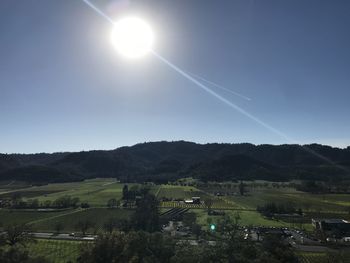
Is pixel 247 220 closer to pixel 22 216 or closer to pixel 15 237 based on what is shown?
pixel 15 237

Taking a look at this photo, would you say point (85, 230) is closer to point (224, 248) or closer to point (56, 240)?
point (56, 240)

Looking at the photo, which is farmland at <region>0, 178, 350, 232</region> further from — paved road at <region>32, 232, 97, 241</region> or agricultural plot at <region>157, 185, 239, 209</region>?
paved road at <region>32, 232, 97, 241</region>

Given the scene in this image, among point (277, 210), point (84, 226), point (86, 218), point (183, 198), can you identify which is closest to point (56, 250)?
point (84, 226)

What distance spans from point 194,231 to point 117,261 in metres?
31.8

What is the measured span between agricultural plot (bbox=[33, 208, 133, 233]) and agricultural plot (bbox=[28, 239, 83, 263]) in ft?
37.2

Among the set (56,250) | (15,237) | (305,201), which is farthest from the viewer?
(305,201)

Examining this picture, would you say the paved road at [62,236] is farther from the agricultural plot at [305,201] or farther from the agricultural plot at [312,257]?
the agricultural plot at [305,201]

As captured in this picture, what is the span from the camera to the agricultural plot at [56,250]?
56.4 metres

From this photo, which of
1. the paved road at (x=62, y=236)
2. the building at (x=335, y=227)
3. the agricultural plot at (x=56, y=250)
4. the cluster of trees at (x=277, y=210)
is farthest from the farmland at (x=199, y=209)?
the agricultural plot at (x=56, y=250)

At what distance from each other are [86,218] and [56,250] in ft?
97.7

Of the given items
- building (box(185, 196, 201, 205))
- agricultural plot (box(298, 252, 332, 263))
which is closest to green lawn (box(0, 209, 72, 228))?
building (box(185, 196, 201, 205))

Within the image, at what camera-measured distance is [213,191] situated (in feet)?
491

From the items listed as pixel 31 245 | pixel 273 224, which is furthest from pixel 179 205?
pixel 31 245

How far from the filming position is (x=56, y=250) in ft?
201
